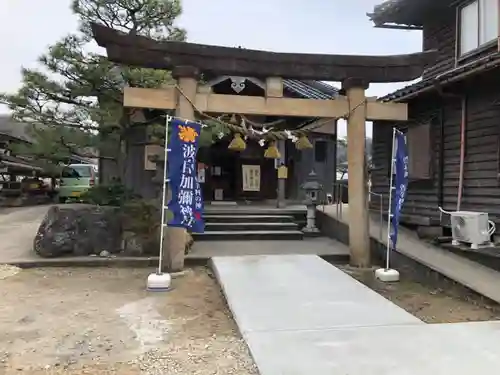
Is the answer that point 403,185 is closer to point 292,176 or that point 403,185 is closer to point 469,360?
point 469,360

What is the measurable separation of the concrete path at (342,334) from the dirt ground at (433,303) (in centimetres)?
54

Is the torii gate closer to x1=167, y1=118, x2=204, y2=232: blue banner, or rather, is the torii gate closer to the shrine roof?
the shrine roof

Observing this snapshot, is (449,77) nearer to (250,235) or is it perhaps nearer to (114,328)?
(250,235)

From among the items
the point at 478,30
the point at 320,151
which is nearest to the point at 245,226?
the point at 478,30

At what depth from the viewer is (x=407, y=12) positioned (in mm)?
11648

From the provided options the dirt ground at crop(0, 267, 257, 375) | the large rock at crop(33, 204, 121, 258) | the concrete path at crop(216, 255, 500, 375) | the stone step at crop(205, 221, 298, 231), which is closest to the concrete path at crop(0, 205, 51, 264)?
the large rock at crop(33, 204, 121, 258)

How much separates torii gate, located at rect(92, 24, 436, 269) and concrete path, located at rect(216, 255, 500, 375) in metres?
2.46

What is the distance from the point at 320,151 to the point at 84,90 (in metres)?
9.08

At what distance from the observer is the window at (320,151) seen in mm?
16531

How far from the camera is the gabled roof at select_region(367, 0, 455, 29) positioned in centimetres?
1107

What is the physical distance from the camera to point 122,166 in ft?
37.1

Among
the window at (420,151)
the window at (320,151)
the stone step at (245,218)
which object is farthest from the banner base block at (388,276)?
the window at (320,151)

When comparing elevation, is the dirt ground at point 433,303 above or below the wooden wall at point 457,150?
below

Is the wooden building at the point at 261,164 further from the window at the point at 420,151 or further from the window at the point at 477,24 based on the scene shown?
the window at the point at 477,24
